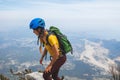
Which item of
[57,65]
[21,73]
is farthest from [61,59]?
[21,73]

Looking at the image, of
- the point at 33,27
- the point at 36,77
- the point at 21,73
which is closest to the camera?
the point at 33,27

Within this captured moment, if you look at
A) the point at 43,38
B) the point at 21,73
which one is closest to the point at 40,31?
the point at 43,38

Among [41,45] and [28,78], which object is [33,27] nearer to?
[41,45]

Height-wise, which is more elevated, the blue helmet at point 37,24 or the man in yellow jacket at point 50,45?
the blue helmet at point 37,24

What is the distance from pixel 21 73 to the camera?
14945 mm

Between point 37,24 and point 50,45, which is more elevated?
point 37,24

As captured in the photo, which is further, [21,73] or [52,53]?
[21,73]

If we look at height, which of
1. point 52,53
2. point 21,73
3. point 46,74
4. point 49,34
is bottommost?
point 21,73

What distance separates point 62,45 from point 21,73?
7228 mm

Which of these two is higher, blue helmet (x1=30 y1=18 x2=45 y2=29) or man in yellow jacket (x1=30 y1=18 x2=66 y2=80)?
blue helmet (x1=30 y1=18 x2=45 y2=29)

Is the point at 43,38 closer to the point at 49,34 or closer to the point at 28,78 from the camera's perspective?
the point at 49,34

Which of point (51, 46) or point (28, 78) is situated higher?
point (51, 46)

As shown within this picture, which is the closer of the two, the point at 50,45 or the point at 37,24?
the point at 37,24

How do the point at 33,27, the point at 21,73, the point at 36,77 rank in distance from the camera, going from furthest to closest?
the point at 21,73
the point at 36,77
the point at 33,27
